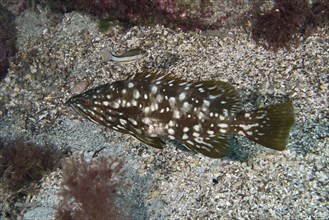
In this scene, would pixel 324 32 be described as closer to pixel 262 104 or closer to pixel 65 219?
pixel 262 104

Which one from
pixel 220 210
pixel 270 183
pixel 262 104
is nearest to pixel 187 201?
pixel 220 210

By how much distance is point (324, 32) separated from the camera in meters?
6.71

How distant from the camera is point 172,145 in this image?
5691 millimetres

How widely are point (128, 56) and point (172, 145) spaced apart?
83.7 inches

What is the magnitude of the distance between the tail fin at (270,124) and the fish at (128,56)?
9.88 feet

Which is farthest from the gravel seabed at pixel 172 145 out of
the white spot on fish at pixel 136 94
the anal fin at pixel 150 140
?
the white spot on fish at pixel 136 94

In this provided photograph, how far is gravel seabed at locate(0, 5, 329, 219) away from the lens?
4.83m

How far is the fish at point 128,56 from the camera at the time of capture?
6.73 m

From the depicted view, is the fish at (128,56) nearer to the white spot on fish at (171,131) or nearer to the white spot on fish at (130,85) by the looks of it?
the white spot on fish at (130,85)

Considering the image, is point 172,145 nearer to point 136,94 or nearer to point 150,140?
point 150,140

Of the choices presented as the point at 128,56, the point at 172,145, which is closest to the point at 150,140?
the point at 172,145

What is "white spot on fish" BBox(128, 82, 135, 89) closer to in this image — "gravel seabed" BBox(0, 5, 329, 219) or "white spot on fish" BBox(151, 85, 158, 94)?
"white spot on fish" BBox(151, 85, 158, 94)

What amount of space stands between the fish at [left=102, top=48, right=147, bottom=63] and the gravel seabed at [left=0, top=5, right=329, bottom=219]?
15 centimetres

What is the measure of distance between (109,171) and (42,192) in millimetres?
1821
